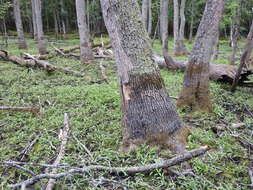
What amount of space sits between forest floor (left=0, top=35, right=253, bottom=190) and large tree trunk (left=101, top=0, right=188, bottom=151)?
0.18 metres

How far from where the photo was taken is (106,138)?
8.76 ft

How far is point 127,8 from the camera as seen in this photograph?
2.06 meters

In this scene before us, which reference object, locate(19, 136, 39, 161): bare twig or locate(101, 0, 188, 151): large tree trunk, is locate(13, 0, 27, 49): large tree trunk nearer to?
locate(19, 136, 39, 161): bare twig

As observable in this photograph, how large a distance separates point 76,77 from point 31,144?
3723 mm

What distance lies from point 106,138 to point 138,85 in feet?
3.10

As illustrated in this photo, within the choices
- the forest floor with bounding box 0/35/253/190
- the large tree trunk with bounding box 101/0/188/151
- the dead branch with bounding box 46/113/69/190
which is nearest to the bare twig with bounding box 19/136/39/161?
the forest floor with bounding box 0/35/253/190

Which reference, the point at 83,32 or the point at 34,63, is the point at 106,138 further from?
the point at 83,32

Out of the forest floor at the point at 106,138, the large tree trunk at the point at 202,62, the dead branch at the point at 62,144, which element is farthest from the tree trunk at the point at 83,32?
the large tree trunk at the point at 202,62

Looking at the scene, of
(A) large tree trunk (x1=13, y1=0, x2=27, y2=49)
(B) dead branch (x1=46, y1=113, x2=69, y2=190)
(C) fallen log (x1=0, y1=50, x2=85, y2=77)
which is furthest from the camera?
(A) large tree trunk (x1=13, y1=0, x2=27, y2=49)

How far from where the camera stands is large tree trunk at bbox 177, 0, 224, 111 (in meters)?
3.03

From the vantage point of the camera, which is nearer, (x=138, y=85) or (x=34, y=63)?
(x=138, y=85)

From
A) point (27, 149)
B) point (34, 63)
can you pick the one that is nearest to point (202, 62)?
point (27, 149)

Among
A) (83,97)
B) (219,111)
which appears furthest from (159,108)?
(83,97)

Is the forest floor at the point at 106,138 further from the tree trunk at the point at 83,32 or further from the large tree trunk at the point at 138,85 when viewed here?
the tree trunk at the point at 83,32
